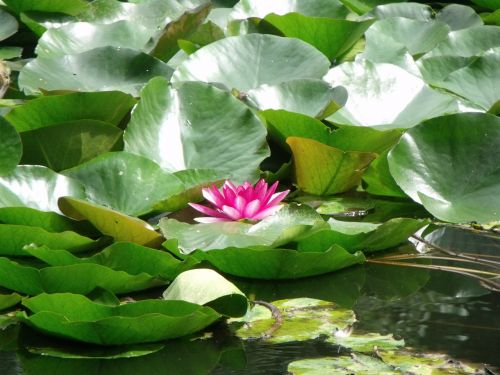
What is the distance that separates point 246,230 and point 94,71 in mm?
824

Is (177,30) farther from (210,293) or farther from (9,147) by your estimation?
(210,293)

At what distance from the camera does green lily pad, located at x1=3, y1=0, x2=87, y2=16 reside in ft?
9.47

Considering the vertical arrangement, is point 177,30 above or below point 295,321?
above

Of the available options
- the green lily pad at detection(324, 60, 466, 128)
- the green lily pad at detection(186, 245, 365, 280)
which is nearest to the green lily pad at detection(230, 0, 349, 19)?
the green lily pad at detection(324, 60, 466, 128)

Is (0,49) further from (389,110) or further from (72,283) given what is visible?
(72,283)

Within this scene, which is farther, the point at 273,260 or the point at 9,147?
the point at 9,147

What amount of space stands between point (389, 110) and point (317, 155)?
335 mm

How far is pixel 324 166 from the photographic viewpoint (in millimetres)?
2086

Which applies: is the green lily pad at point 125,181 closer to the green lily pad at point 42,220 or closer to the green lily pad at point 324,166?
the green lily pad at point 42,220

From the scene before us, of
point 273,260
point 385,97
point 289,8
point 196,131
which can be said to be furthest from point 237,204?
point 289,8

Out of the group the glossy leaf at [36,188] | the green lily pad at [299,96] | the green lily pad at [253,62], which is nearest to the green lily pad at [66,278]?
the glossy leaf at [36,188]

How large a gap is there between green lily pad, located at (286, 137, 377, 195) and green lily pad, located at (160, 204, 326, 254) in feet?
0.88

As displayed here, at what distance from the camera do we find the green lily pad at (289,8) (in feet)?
9.59

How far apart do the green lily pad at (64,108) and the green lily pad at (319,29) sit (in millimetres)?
736
